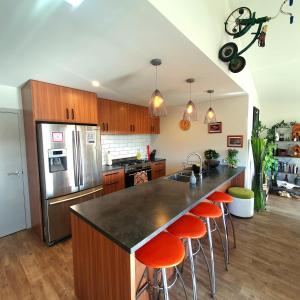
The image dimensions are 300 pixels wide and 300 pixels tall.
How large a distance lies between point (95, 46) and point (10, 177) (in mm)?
2466

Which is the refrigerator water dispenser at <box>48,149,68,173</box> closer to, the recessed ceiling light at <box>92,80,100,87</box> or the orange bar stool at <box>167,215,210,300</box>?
the recessed ceiling light at <box>92,80,100,87</box>

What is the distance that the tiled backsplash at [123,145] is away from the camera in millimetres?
3930

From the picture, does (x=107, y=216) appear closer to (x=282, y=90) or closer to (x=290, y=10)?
(x=290, y=10)

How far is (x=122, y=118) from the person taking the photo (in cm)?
388

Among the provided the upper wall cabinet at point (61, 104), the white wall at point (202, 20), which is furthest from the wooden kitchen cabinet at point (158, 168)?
the white wall at point (202, 20)

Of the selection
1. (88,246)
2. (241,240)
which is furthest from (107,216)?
(241,240)

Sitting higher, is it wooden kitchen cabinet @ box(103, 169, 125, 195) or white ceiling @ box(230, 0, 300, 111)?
white ceiling @ box(230, 0, 300, 111)

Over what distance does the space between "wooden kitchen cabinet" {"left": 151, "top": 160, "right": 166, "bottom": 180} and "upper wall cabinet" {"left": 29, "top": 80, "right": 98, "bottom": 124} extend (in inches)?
76.0

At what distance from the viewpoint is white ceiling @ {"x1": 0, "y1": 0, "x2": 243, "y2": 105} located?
1.15 meters

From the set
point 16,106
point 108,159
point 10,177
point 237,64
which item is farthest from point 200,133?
point 10,177

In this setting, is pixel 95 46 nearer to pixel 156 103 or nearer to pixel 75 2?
pixel 75 2

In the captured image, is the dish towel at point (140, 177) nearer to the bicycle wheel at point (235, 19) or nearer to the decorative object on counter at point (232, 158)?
the decorative object on counter at point (232, 158)

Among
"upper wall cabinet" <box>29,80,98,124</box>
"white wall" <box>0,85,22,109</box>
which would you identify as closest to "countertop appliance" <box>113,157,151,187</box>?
"upper wall cabinet" <box>29,80,98,124</box>

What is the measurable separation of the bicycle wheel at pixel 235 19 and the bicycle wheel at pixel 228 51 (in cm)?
28
